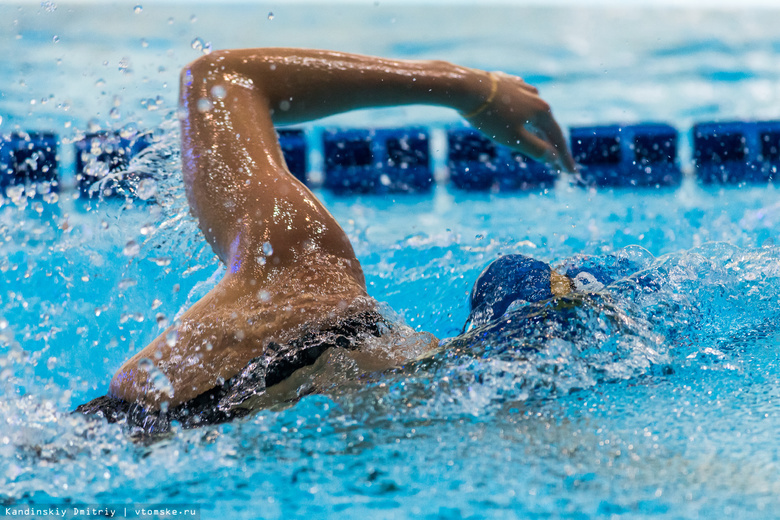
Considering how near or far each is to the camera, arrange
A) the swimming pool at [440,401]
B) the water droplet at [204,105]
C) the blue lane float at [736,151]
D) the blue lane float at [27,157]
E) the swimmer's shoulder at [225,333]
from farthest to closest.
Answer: the blue lane float at [736,151] < the blue lane float at [27,157] < the water droplet at [204,105] < the swimmer's shoulder at [225,333] < the swimming pool at [440,401]

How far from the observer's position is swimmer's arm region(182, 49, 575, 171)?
1230 millimetres

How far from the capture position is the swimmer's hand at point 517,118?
1395 millimetres

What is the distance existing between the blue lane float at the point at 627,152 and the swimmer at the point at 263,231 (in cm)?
362

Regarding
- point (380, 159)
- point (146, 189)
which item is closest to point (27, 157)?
point (380, 159)

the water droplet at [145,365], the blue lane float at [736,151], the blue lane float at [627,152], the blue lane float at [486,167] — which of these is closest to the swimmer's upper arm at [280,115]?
the water droplet at [145,365]

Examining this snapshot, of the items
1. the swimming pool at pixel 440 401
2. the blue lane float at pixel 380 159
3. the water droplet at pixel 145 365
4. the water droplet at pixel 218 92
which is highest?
the blue lane float at pixel 380 159

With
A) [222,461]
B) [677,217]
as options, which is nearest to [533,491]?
[222,461]

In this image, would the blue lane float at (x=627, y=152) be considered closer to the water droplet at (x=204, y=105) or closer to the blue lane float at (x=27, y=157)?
the blue lane float at (x=27, y=157)

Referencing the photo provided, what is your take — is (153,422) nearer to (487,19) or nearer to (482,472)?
(482,472)

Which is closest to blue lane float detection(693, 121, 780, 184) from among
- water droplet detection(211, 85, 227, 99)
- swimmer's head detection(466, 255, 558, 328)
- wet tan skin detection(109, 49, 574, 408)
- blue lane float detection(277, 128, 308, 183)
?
blue lane float detection(277, 128, 308, 183)

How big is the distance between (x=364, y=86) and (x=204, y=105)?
299mm

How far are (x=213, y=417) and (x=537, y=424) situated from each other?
1.27ft

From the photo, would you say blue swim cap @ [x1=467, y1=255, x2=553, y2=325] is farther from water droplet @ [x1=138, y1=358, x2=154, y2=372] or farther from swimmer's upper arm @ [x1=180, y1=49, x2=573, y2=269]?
water droplet @ [x1=138, y1=358, x2=154, y2=372]

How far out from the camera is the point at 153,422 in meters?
0.85
